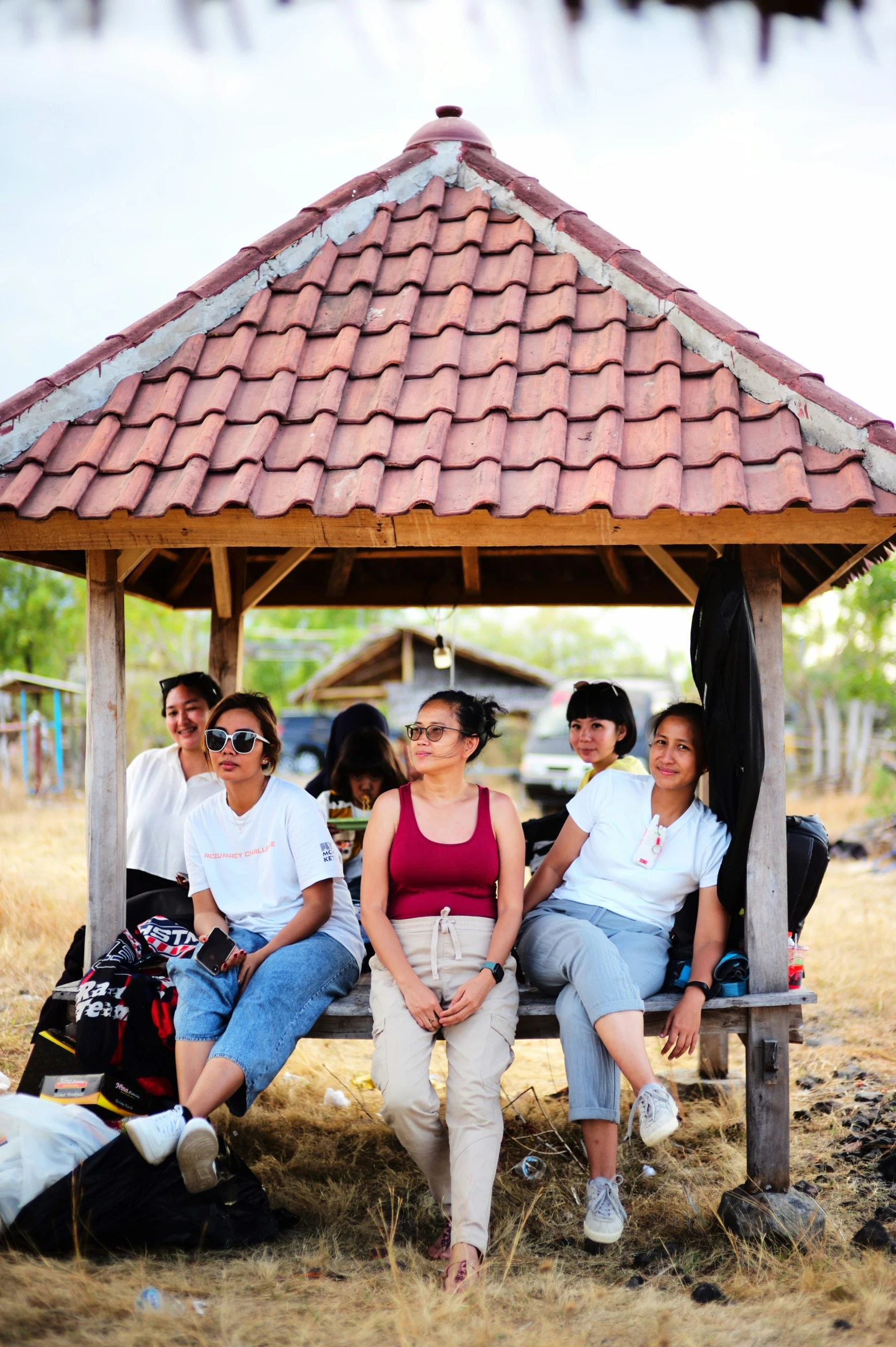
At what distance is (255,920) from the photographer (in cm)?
394

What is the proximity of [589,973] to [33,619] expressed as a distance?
67.5 ft

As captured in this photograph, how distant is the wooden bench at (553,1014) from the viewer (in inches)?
147

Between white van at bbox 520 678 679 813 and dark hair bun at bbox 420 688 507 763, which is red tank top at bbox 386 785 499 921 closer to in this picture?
dark hair bun at bbox 420 688 507 763

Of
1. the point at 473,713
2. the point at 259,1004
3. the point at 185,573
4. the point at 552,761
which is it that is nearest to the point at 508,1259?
the point at 259,1004

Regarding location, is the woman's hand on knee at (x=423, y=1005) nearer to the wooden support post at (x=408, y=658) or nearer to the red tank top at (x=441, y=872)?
the red tank top at (x=441, y=872)

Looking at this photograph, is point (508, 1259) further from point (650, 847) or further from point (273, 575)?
point (273, 575)

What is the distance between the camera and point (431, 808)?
375cm

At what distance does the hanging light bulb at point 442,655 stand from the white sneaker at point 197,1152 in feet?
11.9

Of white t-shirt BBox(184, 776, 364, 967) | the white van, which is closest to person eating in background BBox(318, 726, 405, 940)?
white t-shirt BBox(184, 776, 364, 967)

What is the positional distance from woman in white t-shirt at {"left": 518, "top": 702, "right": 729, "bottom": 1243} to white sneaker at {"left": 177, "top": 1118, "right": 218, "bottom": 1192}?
115 centimetres

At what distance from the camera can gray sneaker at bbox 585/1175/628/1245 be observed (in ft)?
10.9

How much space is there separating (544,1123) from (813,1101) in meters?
1.40

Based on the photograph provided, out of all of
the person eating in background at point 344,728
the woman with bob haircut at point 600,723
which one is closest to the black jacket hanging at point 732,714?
the woman with bob haircut at point 600,723

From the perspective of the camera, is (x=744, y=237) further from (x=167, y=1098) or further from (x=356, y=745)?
(x=167, y=1098)
